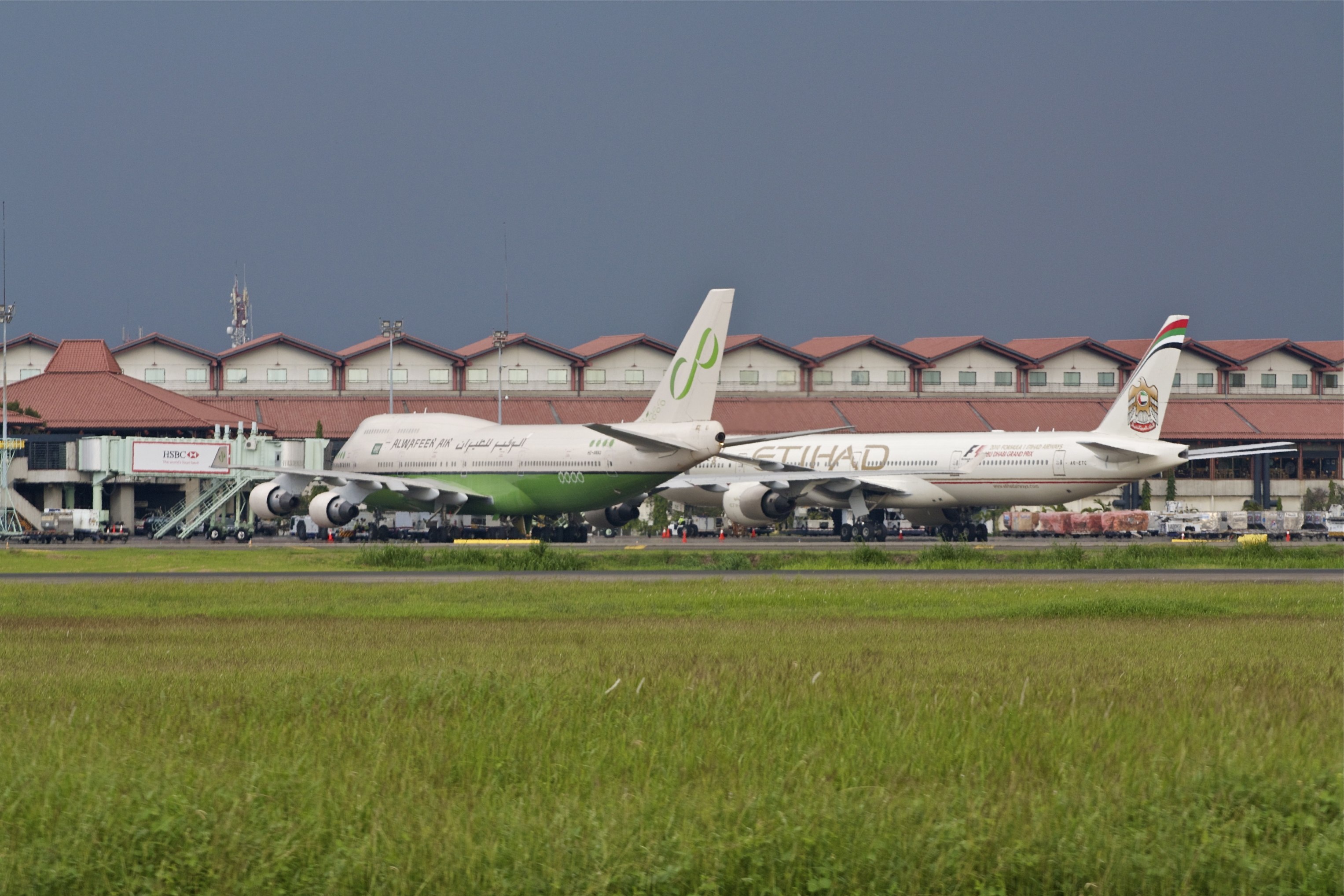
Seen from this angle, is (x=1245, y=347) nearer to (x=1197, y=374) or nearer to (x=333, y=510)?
(x=1197, y=374)

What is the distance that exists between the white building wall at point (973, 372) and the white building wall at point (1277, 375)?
17174 millimetres

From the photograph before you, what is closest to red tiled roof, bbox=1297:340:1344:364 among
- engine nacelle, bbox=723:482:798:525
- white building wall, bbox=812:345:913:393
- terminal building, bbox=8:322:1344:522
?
terminal building, bbox=8:322:1344:522

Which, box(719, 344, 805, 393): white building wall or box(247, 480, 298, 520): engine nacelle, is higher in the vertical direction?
box(719, 344, 805, 393): white building wall

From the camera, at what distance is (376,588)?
30641 mm

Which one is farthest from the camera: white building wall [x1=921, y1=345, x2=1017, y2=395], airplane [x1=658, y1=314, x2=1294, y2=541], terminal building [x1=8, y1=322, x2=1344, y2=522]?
white building wall [x1=921, y1=345, x2=1017, y2=395]

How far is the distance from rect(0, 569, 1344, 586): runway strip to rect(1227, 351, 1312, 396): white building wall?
7730cm

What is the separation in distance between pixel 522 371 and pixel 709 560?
207 feet

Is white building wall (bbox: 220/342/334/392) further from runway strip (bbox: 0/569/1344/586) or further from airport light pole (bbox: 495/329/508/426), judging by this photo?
runway strip (bbox: 0/569/1344/586)

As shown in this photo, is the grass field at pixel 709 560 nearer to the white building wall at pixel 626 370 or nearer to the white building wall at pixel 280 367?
the white building wall at pixel 280 367

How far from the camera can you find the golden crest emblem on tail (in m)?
61.0

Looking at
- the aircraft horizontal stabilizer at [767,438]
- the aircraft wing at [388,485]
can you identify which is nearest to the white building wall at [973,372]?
the aircraft horizontal stabilizer at [767,438]

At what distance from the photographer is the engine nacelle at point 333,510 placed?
61375 mm

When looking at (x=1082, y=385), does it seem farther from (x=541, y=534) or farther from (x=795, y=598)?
(x=795, y=598)

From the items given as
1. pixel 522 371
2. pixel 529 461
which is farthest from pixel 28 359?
pixel 529 461
